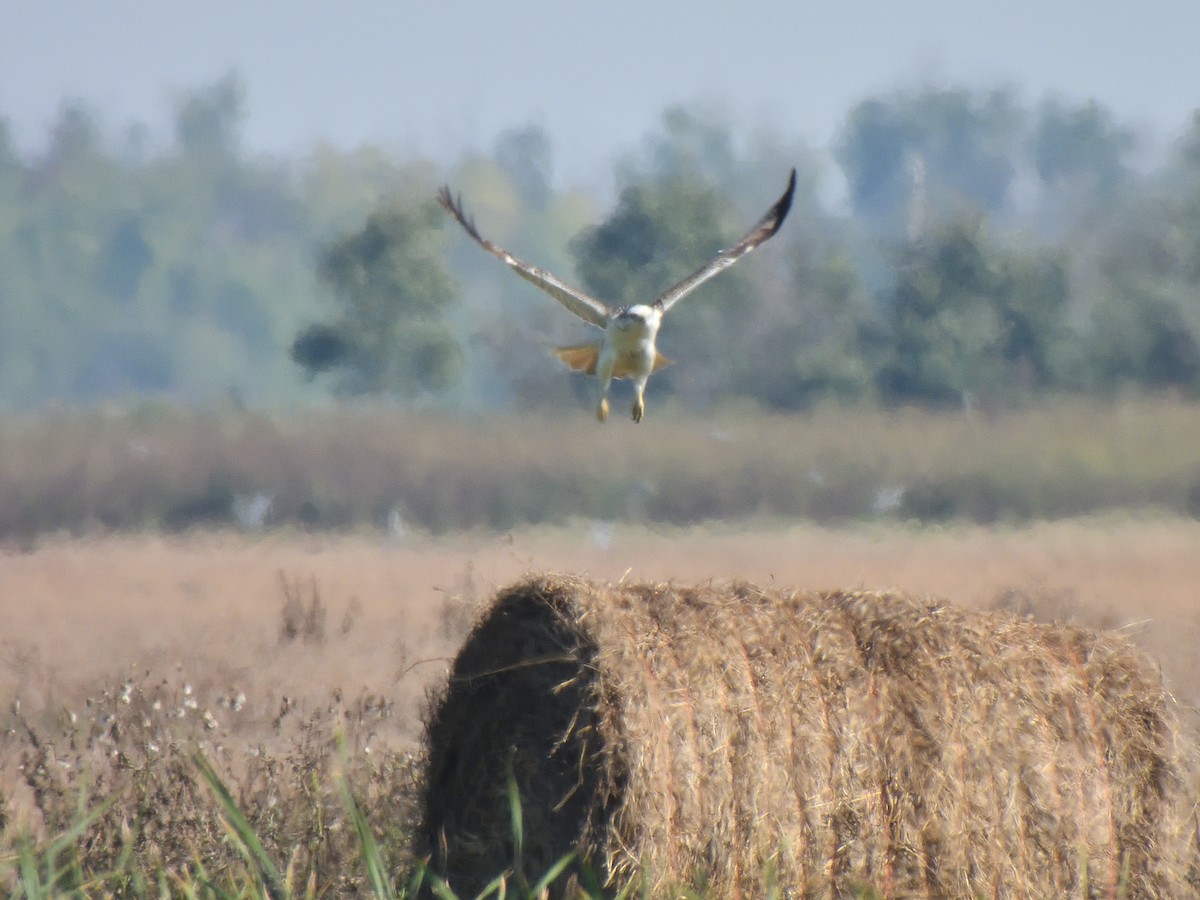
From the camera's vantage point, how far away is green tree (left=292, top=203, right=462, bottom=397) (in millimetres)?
24375

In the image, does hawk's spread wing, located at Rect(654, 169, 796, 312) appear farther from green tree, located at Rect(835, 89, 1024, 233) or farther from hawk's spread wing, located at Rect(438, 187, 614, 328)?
green tree, located at Rect(835, 89, 1024, 233)

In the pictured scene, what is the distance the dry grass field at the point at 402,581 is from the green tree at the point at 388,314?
38.2 ft

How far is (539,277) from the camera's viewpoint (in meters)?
8.32


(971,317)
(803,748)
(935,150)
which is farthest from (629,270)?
(935,150)

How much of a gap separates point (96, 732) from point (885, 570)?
7187mm

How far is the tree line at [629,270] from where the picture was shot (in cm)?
1730

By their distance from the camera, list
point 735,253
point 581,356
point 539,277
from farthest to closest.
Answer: point 581,356
point 735,253
point 539,277

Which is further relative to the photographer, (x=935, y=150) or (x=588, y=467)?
(x=935, y=150)

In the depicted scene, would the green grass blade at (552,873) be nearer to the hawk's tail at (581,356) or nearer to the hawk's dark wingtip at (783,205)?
the hawk's dark wingtip at (783,205)

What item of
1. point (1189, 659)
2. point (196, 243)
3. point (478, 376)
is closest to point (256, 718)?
point (1189, 659)

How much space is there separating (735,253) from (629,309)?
2.32 ft

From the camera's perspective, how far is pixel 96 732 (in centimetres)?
630

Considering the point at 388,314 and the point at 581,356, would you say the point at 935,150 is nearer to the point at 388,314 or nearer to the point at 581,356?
the point at 388,314

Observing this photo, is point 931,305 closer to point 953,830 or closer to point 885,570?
point 885,570
